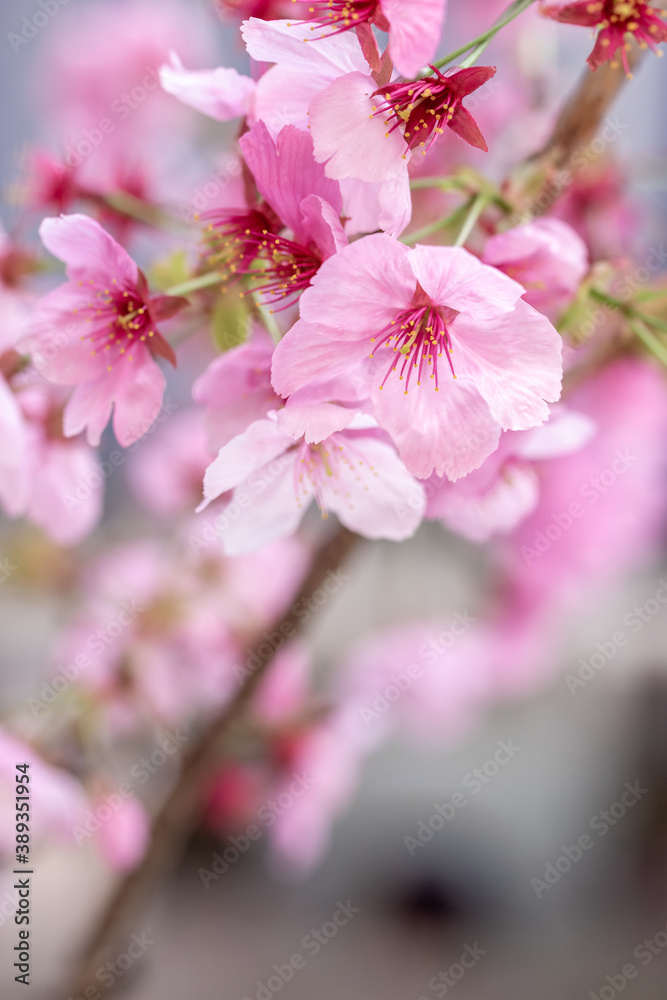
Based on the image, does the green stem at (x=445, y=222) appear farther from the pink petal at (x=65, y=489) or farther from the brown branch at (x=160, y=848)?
the brown branch at (x=160, y=848)

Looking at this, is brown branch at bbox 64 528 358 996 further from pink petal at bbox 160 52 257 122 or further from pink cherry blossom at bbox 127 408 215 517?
pink petal at bbox 160 52 257 122

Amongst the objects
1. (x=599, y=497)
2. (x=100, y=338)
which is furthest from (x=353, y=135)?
(x=599, y=497)

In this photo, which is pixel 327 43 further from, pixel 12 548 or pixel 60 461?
pixel 12 548

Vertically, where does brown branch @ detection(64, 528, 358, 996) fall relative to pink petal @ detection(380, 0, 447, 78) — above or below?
below

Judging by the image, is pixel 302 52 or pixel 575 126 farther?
pixel 575 126

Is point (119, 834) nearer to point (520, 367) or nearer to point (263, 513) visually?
point (263, 513)

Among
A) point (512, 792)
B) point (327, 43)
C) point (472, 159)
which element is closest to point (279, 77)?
point (327, 43)

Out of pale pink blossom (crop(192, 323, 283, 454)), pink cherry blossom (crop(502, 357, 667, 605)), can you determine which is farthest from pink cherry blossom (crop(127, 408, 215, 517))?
pale pink blossom (crop(192, 323, 283, 454))
